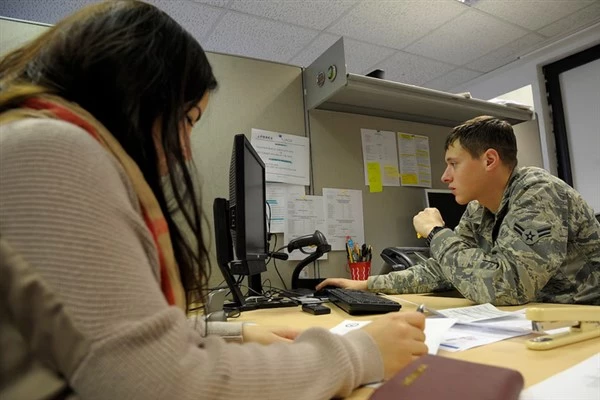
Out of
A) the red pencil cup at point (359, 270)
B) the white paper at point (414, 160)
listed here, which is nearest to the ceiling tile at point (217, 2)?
the white paper at point (414, 160)

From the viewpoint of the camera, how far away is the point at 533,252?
3.35 ft

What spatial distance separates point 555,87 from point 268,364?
12.4ft

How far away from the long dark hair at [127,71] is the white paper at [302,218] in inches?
40.2

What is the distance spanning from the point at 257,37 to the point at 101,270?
2.81m

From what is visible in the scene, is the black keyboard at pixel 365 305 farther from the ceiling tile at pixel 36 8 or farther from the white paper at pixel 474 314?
the ceiling tile at pixel 36 8

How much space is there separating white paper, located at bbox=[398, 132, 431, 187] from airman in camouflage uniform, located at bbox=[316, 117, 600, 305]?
37 cm

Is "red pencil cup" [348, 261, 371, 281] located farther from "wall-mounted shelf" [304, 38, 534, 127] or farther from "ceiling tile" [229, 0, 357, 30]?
"ceiling tile" [229, 0, 357, 30]

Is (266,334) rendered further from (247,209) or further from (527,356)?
(247,209)

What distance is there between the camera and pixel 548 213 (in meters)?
1.07

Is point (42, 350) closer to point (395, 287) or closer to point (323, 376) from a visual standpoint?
point (323, 376)

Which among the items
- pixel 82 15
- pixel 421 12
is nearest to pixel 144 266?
pixel 82 15

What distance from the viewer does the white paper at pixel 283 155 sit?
1551mm

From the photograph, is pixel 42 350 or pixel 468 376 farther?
pixel 468 376

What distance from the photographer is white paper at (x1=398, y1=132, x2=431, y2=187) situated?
1.87 meters
